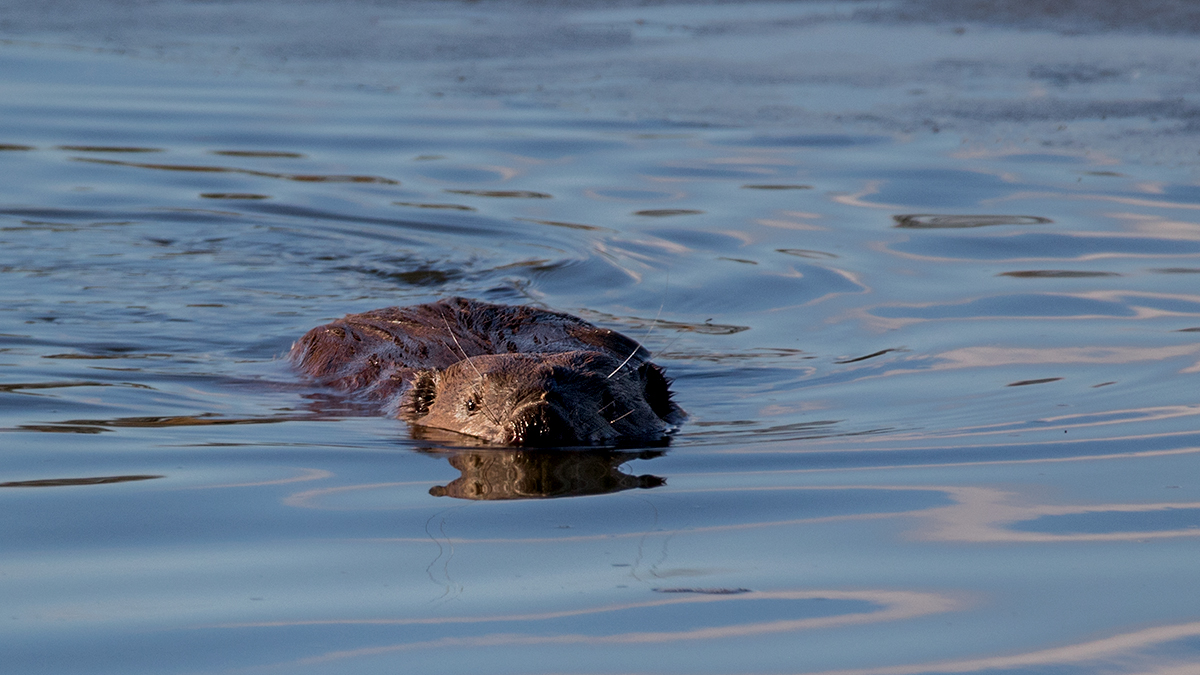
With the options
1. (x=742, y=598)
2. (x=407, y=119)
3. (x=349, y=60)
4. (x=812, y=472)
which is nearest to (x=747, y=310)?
(x=812, y=472)

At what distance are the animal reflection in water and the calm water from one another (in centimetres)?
2

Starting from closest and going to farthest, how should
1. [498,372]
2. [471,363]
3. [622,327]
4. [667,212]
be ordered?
1. [498,372]
2. [471,363]
3. [622,327]
4. [667,212]

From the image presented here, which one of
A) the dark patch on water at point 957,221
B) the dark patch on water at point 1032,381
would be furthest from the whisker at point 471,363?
the dark patch on water at point 957,221

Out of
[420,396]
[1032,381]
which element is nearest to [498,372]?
[420,396]

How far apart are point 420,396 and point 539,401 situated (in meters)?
0.76

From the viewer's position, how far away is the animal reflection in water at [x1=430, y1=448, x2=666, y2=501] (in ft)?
14.0

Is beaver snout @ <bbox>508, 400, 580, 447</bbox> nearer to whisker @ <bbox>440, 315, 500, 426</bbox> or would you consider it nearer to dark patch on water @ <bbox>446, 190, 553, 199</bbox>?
whisker @ <bbox>440, 315, 500, 426</bbox>

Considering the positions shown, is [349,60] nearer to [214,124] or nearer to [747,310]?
[214,124]

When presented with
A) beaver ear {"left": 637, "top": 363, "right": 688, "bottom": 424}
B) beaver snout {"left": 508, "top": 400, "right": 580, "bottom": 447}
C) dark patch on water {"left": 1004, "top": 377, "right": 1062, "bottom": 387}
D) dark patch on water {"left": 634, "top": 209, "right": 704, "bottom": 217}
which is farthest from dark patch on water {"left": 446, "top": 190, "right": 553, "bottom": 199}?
beaver snout {"left": 508, "top": 400, "right": 580, "bottom": 447}

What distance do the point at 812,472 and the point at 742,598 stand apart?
3.87ft

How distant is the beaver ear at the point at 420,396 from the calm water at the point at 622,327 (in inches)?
7.7

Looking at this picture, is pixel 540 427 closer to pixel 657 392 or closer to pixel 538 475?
pixel 538 475

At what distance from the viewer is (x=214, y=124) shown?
1160cm

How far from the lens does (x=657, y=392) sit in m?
5.55
